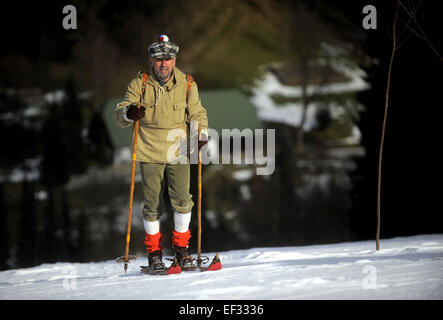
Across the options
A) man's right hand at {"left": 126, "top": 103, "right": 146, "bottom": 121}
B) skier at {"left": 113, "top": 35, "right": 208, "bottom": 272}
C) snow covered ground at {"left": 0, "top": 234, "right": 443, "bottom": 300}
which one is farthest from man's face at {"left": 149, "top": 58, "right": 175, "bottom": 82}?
snow covered ground at {"left": 0, "top": 234, "right": 443, "bottom": 300}

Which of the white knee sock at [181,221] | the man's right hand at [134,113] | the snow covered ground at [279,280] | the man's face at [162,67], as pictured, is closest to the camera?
the snow covered ground at [279,280]

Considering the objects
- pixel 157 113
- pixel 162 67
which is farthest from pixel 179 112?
pixel 162 67

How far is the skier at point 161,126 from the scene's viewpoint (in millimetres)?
4645

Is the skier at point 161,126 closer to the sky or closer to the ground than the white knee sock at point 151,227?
closer to the sky

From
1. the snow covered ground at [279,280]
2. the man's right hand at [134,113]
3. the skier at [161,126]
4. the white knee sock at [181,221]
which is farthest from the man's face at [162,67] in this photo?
the snow covered ground at [279,280]

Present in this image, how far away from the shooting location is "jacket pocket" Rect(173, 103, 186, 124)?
471 centimetres

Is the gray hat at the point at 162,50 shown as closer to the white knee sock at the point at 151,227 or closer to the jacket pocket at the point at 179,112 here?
the jacket pocket at the point at 179,112

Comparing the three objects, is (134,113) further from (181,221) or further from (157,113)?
(181,221)

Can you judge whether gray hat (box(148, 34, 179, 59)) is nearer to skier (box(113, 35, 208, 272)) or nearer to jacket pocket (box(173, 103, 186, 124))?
skier (box(113, 35, 208, 272))

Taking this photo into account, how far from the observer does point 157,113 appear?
4.67 metres

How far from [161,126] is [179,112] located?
212 millimetres

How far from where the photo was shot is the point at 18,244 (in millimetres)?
25719

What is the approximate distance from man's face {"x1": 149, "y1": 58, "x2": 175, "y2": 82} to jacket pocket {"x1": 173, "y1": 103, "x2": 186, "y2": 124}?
266mm

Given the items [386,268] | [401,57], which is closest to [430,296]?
[386,268]
